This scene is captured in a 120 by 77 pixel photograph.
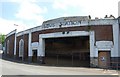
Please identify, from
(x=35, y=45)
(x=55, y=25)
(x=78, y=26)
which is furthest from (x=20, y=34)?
(x=78, y=26)

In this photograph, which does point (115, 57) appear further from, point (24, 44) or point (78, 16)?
point (24, 44)

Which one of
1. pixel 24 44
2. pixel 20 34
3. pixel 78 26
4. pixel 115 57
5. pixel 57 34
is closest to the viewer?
pixel 115 57

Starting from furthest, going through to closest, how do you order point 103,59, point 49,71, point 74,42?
point 74,42 → point 103,59 → point 49,71

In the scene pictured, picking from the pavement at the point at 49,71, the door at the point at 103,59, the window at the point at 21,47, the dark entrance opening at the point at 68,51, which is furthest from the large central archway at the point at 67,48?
the window at the point at 21,47

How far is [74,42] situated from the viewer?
132 feet

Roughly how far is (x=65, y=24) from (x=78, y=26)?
270cm

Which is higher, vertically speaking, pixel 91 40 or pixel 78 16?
pixel 78 16

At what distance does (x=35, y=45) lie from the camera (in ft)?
145

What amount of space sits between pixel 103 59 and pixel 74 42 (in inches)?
337

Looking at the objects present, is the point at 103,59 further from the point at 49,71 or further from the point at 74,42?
the point at 49,71

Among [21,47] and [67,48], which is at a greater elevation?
[21,47]

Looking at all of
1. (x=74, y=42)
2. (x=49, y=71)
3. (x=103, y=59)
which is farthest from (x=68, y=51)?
(x=49, y=71)

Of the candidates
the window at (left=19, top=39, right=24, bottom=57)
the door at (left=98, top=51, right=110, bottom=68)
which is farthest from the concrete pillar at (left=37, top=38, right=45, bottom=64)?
the door at (left=98, top=51, right=110, bottom=68)

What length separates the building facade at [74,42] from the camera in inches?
1298
